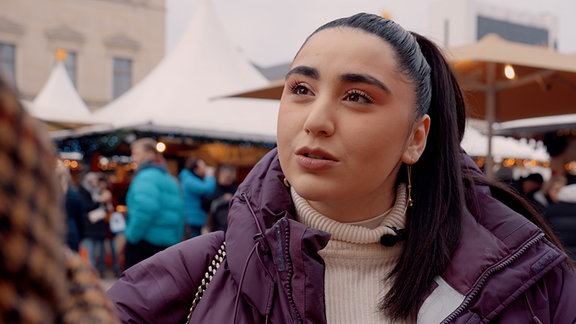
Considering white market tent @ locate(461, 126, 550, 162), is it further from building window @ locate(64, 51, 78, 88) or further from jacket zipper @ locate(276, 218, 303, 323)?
building window @ locate(64, 51, 78, 88)

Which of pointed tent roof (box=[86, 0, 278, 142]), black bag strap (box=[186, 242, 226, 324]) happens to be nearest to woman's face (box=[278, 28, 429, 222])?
black bag strap (box=[186, 242, 226, 324])

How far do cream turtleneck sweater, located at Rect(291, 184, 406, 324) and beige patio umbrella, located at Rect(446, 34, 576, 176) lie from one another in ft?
9.66

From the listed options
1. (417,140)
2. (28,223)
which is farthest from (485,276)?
(28,223)

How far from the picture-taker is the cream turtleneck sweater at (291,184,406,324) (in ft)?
4.43

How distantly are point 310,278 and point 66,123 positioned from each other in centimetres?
968

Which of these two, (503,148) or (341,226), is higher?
(341,226)

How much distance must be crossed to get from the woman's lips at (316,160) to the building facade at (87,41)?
3005 centimetres

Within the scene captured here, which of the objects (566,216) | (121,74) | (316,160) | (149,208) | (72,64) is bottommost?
(149,208)

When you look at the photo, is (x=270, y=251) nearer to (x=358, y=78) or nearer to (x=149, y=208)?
(x=358, y=78)

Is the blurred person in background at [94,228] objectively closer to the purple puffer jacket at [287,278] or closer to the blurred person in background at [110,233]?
the blurred person in background at [110,233]

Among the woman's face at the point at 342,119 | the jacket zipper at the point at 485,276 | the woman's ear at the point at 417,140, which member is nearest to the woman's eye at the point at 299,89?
the woman's face at the point at 342,119

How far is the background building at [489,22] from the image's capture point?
83750 millimetres

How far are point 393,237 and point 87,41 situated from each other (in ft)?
107

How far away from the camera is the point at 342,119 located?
126 cm
